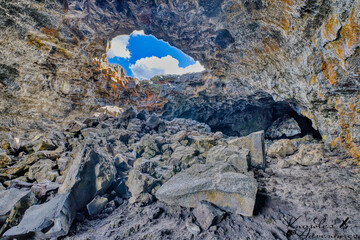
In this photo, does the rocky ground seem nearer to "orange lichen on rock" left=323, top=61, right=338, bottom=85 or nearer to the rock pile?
the rock pile

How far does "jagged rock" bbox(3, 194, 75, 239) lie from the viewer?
186 cm

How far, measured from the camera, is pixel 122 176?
11.8ft

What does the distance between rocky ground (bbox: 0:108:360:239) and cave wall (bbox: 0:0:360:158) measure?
5.87ft

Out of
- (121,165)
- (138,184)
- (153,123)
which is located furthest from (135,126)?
(138,184)

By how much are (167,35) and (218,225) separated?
11154 millimetres

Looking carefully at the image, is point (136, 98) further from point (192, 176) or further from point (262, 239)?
point (262, 239)

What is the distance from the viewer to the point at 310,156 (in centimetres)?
396

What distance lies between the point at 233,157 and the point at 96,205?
3156 mm

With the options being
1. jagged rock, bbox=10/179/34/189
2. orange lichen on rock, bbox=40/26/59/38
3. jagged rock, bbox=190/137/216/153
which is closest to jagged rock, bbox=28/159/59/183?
jagged rock, bbox=10/179/34/189

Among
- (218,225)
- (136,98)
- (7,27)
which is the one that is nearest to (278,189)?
(218,225)

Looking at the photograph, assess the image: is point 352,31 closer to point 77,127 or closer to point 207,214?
point 207,214

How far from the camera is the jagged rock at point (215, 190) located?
229cm

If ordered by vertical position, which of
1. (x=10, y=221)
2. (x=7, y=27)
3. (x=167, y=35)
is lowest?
(x=10, y=221)

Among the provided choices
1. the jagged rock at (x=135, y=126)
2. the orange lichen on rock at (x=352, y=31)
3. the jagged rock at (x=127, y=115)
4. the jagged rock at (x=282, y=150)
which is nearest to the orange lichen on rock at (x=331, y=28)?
the orange lichen on rock at (x=352, y=31)
